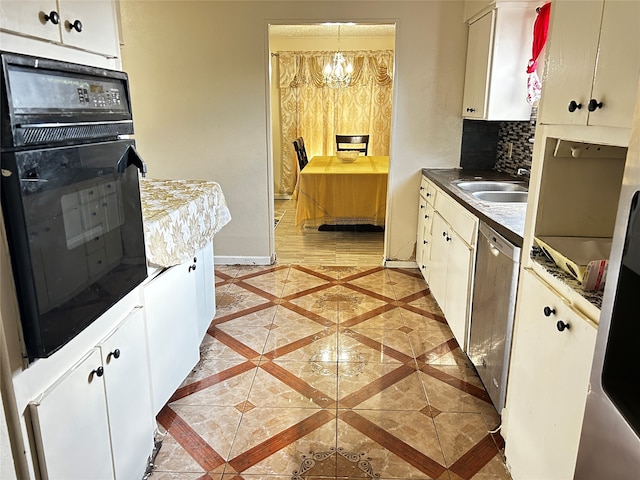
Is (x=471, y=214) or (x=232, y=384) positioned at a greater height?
(x=471, y=214)

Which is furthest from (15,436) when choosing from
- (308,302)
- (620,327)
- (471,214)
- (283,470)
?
(308,302)

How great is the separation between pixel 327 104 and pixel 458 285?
5.32 meters

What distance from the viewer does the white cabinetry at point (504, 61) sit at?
301 cm

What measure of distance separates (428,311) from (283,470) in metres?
1.76

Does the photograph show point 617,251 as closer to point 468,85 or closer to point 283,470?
point 283,470

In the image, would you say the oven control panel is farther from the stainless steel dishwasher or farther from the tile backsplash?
the tile backsplash

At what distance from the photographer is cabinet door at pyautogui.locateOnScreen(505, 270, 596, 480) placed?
Answer: 1.24 metres

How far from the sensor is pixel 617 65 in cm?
109

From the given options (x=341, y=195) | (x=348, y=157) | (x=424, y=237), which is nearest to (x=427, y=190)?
(x=424, y=237)

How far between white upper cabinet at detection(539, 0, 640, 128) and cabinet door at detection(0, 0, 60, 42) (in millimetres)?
1314

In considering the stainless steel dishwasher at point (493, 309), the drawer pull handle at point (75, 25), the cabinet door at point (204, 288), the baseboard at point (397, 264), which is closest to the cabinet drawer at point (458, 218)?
the stainless steel dishwasher at point (493, 309)

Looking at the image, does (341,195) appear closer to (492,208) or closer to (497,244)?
(492,208)

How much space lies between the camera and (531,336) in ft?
5.09

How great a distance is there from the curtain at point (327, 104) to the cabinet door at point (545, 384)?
603cm
